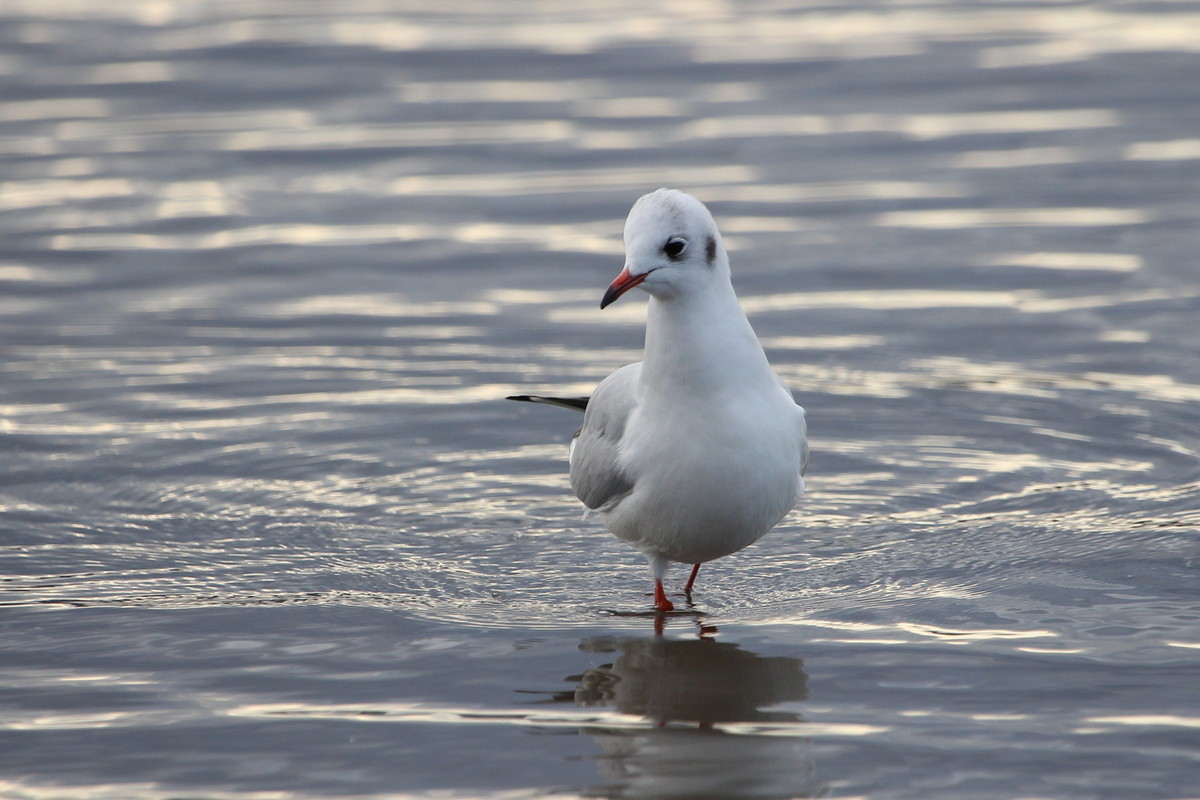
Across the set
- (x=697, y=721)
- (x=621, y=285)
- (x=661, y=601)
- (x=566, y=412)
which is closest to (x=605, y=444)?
(x=661, y=601)

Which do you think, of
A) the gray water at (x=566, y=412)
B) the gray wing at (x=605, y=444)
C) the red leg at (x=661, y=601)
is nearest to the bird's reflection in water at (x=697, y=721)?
the gray water at (x=566, y=412)

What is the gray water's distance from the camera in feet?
17.9

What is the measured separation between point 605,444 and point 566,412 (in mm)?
2831

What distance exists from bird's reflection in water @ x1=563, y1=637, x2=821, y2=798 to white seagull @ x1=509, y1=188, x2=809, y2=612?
0.47 m

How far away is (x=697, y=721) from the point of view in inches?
218

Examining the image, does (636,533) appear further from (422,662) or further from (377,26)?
(377,26)

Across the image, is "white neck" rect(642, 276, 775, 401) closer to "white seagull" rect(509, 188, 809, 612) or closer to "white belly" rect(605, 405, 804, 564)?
"white seagull" rect(509, 188, 809, 612)

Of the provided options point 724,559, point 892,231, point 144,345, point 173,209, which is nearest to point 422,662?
point 724,559

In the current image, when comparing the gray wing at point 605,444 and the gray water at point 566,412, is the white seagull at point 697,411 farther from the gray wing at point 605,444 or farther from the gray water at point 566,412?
the gray water at point 566,412

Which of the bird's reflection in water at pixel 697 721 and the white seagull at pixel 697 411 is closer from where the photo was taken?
the bird's reflection in water at pixel 697 721

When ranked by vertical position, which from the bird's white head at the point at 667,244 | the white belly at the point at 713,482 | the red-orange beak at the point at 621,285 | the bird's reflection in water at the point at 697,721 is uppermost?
the bird's white head at the point at 667,244

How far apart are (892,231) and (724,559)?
5.37 meters

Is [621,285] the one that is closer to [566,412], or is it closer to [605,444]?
[605,444]

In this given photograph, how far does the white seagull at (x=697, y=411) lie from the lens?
563cm
